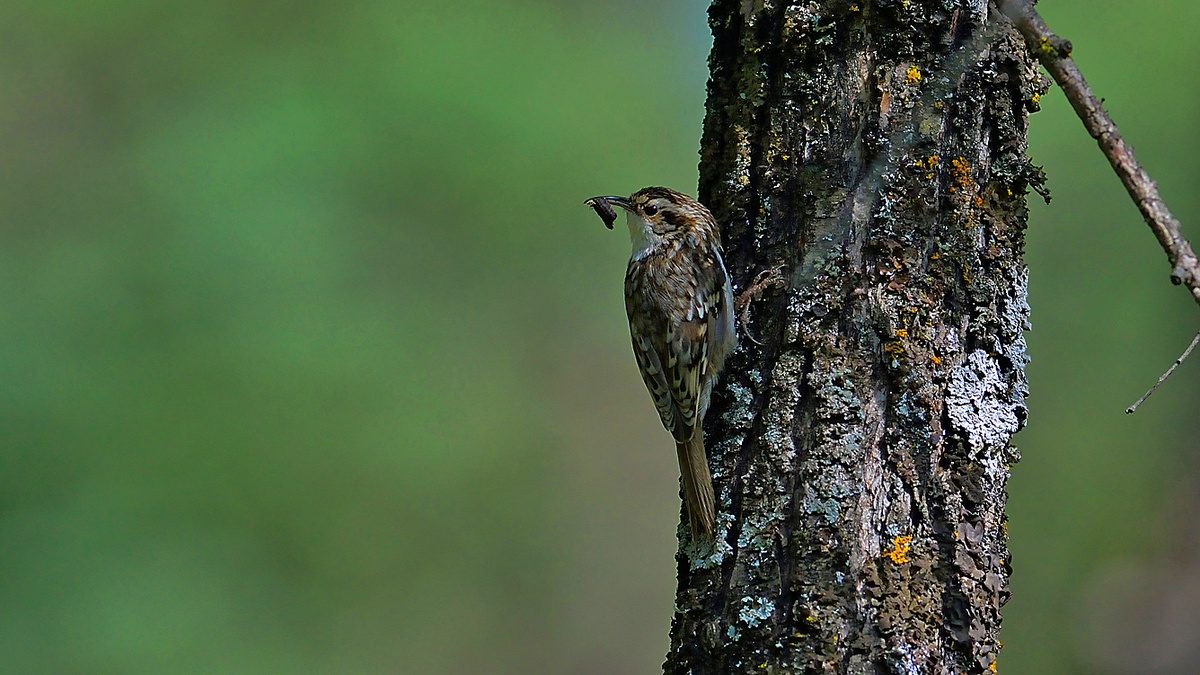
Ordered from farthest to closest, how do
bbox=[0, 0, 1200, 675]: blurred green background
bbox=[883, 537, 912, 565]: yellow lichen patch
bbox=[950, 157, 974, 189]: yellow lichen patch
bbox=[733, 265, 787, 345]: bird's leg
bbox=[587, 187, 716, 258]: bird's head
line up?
bbox=[0, 0, 1200, 675]: blurred green background, bbox=[587, 187, 716, 258]: bird's head, bbox=[733, 265, 787, 345]: bird's leg, bbox=[950, 157, 974, 189]: yellow lichen patch, bbox=[883, 537, 912, 565]: yellow lichen patch

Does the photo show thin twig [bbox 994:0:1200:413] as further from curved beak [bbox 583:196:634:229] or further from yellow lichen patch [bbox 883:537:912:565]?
curved beak [bbox 583:196:634:229]

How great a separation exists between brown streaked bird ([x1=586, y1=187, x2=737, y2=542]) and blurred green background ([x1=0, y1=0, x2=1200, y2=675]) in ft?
11.6

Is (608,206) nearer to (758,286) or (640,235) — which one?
(640,235)

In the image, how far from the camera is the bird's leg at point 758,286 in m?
2.47

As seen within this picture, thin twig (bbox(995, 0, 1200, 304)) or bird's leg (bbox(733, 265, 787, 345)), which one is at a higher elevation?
bird's leg (bbox(733, 265, 787, 345))

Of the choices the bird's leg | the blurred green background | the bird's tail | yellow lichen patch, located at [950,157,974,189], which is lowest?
the bird's tail

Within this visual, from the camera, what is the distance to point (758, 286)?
98.1 inches

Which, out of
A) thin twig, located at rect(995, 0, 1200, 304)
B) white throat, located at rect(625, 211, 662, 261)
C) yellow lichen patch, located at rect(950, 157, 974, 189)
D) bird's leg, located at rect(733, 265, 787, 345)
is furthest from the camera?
white throat, located at rect(625, 211, 662, 261)

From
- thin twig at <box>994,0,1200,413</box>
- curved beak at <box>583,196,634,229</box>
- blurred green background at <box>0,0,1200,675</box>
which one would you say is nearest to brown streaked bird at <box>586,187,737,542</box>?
curved beak at <box>583,196,634,229</box>

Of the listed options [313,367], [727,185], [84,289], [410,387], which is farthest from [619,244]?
[727,185]

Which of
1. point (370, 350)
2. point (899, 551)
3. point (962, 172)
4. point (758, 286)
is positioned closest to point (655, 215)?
point (758, 286)

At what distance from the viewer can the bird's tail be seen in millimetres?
2363

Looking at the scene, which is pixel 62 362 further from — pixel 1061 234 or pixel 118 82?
pixel 1061 234

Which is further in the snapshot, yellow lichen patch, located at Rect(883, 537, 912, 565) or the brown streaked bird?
the brown streaked bird
